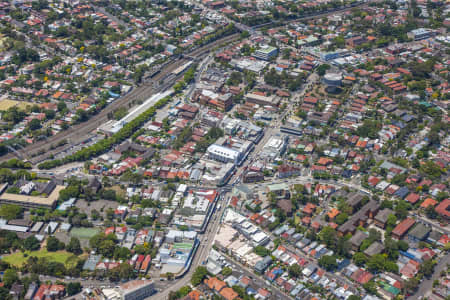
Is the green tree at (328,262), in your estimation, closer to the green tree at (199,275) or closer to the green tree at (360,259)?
the green tree at (360,259)

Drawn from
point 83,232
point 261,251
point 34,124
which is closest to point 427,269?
point 261,251

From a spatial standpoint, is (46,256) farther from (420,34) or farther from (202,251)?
(420,34)

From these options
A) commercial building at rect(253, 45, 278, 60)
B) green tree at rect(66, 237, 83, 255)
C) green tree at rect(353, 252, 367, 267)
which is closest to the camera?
green tree at rect(353, 252, 367, 267)

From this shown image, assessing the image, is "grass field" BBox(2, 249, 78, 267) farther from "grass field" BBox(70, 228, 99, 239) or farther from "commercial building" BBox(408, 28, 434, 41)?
"commercial building" BBox(408, 28, 434, 41)

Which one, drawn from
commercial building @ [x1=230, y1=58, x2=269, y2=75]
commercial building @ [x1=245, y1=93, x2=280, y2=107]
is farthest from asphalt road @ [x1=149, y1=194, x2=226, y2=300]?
commercial building @ [x1=230, y1=58, x2=269, y2=75]

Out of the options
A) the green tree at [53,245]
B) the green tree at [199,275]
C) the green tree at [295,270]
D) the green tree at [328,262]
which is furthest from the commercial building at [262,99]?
the green tree at [53,245]

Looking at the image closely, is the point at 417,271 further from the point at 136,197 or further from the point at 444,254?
the point at 136,197
